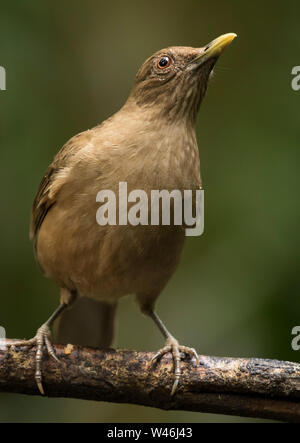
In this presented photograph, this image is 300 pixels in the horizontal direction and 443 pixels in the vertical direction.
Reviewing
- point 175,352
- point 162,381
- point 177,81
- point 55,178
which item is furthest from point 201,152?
point 162,381

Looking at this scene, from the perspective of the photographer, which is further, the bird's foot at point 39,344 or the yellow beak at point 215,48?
the bird's foot at point 39,344

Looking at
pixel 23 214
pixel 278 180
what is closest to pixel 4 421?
pixel 23 214

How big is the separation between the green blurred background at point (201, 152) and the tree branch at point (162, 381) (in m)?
0.91

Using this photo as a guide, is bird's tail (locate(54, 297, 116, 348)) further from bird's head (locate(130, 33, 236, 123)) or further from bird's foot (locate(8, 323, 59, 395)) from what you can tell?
bird's head (locate(130, 33, 236, 123))

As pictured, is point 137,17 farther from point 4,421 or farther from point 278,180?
point 4,421

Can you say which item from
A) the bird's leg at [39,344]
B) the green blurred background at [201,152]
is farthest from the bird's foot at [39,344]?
the green blurred background at [201,152]

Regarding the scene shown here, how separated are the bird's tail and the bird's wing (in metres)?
0.79

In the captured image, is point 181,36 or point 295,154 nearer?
point 295,154

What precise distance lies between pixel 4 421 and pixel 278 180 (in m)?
2.80

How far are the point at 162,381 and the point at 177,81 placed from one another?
6.02ft

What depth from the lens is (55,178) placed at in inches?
172

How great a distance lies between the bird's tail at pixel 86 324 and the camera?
5.05m

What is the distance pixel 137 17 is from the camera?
593 centimetres

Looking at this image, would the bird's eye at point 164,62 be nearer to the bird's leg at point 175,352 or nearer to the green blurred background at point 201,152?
the green blurred background at point 201,152
